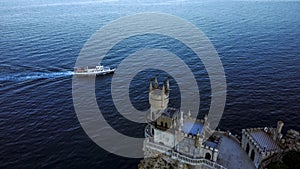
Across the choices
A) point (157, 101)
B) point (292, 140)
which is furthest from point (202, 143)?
point (292, 140)

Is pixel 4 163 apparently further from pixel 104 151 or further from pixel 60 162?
pixel 104 151

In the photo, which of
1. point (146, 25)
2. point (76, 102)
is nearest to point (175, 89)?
point (76, 102)

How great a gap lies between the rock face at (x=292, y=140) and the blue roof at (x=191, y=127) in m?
21.4

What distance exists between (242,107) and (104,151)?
44.9 m

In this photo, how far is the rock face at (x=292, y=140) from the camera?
58.1 m

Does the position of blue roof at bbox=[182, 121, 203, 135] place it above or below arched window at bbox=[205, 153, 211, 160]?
above

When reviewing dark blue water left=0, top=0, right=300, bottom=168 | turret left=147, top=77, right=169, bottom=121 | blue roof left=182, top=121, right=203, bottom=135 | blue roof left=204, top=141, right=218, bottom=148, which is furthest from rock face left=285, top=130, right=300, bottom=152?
turret left=147, top=77, right=169, bottom=121

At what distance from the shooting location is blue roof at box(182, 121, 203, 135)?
52.0 meters

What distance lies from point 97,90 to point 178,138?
170 feet

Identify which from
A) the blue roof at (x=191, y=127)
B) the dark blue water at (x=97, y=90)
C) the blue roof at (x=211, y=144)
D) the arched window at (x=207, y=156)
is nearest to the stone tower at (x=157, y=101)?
the blue roof at (x=191, y=127)

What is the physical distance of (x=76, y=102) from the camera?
8700 centimetres

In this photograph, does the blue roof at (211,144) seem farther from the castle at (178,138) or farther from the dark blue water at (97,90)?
the dark blue water at (97,90)

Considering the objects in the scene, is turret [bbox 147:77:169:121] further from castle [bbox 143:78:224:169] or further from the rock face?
the rock face

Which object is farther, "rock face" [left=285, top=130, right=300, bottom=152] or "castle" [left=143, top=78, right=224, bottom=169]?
"rock face" [left=285, top=130, right=300, bottom=152]
